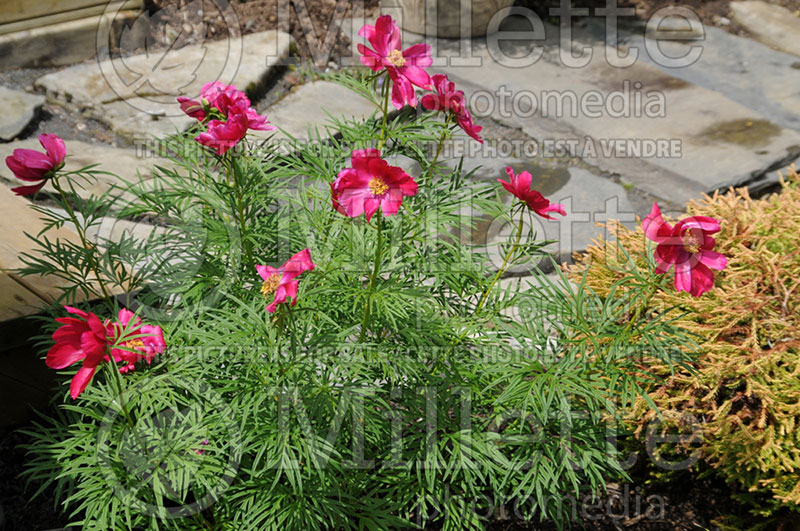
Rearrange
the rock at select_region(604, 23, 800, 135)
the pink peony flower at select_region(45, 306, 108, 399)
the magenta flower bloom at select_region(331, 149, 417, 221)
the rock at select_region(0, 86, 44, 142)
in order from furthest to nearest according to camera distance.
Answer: the rock at select_region(604, 23, 800, 135)
the rock at select_region(0, 86, 44, 142)
the magenta flower bloom at select_region(331, 149, 417, 221)
the pink peony flower at select_region(45, 306, 108, 399)

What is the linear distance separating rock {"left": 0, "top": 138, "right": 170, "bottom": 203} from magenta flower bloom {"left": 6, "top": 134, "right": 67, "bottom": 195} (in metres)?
1.71

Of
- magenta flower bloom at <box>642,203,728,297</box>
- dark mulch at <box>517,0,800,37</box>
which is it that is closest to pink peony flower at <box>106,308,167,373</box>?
magenta flower bloom at <box>642,203,728,297</box>

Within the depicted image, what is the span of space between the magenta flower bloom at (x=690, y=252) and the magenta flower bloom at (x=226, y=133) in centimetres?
86

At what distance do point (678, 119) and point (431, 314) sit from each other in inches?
125

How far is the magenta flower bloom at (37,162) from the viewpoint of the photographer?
1448 millimetres

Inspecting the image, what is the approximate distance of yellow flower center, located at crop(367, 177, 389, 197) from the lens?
1321mm

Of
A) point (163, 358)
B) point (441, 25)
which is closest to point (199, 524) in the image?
point (163, 358)

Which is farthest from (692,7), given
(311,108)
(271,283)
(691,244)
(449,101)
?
(271,283)

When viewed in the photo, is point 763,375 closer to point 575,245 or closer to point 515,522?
point 515,522

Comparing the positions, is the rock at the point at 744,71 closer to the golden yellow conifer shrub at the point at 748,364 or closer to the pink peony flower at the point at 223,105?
the golden yellow conifer shrub at the point at 748,364

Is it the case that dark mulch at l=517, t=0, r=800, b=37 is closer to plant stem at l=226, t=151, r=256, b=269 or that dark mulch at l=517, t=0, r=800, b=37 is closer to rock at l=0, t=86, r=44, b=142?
rock at l=0, t=86, r=44, b=142

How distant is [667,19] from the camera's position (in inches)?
215

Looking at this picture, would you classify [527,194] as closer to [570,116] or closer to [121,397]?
[121,397]

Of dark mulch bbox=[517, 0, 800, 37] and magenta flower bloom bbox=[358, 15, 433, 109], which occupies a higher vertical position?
dark mulch bbox=[517, 0, 800, 37]
